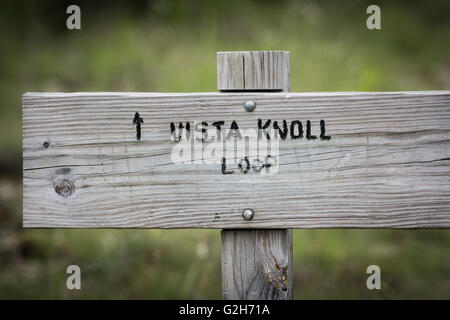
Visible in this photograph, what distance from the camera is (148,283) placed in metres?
3.11

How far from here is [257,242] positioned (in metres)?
1.56

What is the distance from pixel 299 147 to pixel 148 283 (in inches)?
73.1

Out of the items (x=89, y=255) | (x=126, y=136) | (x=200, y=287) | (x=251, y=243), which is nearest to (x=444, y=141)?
(x=251, y=243)

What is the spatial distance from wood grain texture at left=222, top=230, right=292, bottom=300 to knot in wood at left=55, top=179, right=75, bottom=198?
1.42 ft

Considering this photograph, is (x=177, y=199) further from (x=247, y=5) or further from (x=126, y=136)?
(x=247, y=5)

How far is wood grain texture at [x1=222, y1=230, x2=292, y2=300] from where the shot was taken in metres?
1.56

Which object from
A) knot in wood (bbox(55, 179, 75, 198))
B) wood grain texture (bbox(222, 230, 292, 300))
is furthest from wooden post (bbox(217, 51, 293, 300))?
knot in wood (bbox(55, 179, 75, 198))

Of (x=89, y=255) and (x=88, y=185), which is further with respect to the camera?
(x=89, y=255)

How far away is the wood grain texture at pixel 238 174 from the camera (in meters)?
1.49

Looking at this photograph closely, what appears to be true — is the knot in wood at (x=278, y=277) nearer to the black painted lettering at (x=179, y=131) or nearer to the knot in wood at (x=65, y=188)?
the black painted lettering at (x=179, y=131)

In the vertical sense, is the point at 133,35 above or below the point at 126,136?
above

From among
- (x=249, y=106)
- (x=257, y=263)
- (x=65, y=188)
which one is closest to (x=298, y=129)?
(x=249, y=106)

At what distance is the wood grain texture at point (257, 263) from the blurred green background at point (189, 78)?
53.9 inches

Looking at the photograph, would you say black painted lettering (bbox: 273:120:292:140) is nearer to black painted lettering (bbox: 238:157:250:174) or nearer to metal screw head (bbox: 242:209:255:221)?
black painted lettering (bbox: 238:157:250:174)
